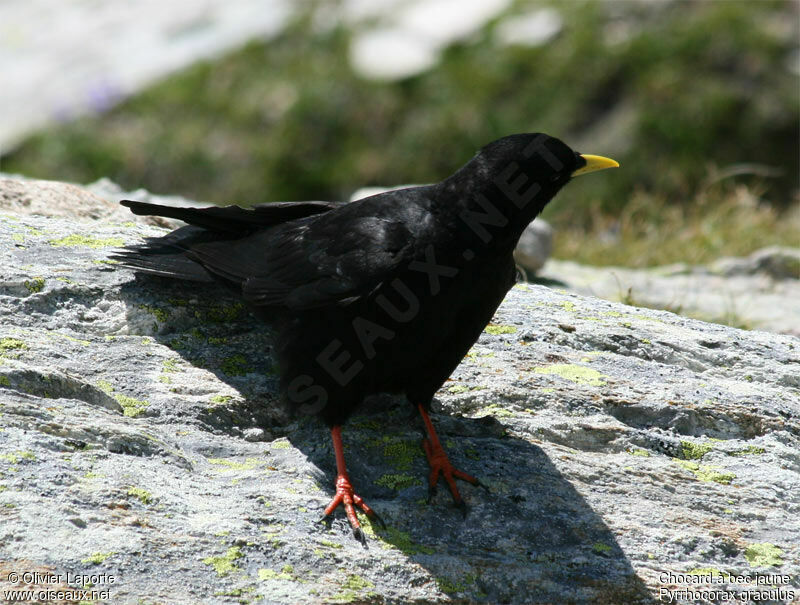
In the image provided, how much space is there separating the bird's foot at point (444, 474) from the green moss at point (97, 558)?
133cm

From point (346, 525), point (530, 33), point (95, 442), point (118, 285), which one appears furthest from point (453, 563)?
Result: point (530, 33)

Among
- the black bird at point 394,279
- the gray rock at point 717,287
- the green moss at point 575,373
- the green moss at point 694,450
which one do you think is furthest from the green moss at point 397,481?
the gray rock at point 717,287

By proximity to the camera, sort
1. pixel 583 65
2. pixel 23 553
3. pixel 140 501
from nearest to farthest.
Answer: pixel 23 553
pixel 140 501
pixel 583 65

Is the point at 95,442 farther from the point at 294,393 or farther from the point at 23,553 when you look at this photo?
the point at 294,393

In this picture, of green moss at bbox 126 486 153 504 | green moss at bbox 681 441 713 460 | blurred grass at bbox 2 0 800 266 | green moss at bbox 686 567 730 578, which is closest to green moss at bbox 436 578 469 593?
green moss at bbox 686 567 730 578

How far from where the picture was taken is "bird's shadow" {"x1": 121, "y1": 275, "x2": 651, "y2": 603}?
3.52 meters

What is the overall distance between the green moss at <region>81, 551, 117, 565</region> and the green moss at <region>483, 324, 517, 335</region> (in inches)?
99.5

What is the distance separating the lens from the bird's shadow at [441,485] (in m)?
3.52

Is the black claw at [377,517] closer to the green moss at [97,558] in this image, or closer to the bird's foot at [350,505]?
the bird's foot at [350,505]

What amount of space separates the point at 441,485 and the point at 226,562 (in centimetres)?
102

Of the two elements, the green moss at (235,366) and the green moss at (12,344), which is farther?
the green moss at (235,366)

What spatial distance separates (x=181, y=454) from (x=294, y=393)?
0.63 metres

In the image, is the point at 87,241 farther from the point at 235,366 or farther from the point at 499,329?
the point at 499,329

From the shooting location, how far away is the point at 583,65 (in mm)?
Answer: 12836
